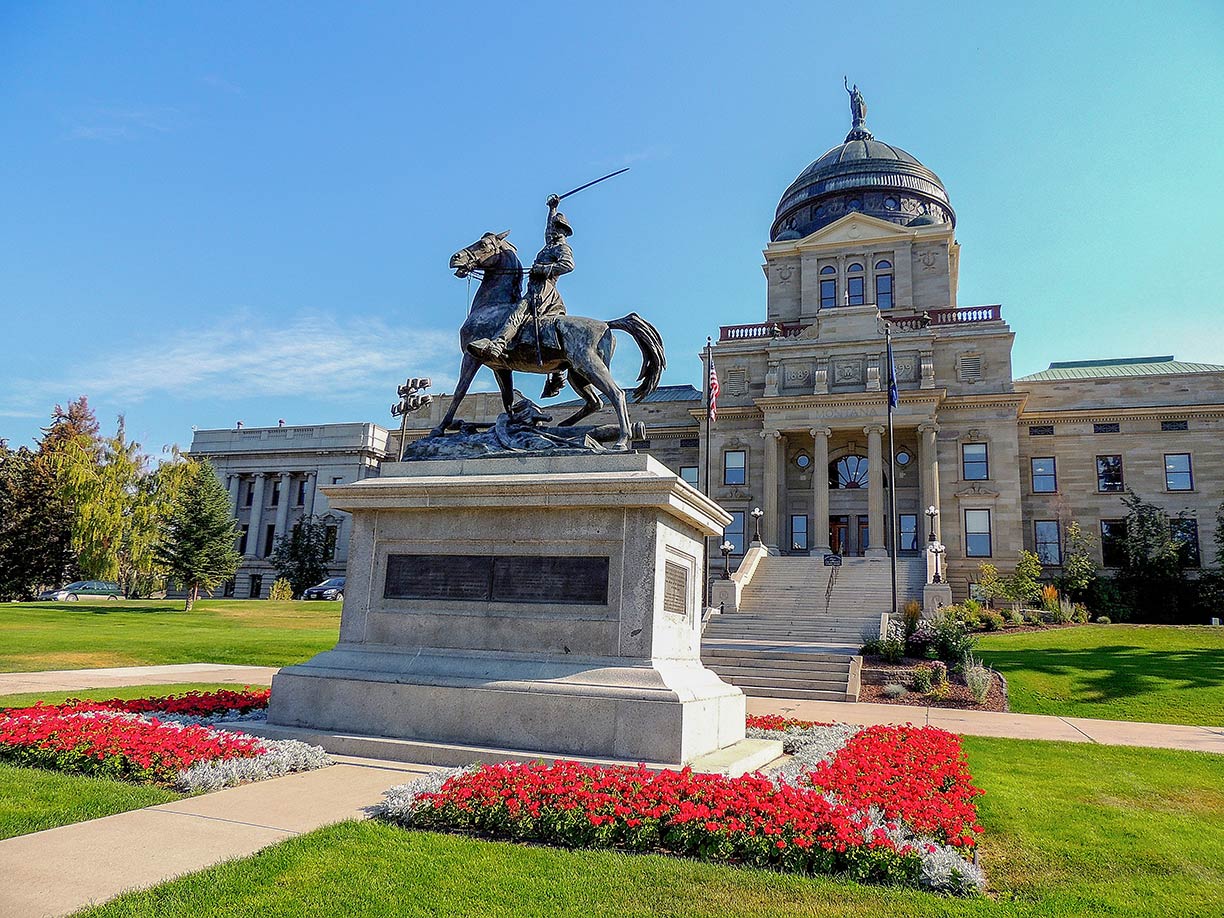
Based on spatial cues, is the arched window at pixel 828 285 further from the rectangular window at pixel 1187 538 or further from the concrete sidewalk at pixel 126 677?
the concrete sidewalk at pixel 126 677

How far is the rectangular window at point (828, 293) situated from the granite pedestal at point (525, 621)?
160 ft

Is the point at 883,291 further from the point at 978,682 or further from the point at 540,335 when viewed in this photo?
the point at 540,335

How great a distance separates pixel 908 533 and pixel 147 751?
4452cm

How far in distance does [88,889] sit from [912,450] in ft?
160

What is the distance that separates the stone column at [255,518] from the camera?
70250 mm

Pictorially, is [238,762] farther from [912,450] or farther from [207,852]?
[912,450]

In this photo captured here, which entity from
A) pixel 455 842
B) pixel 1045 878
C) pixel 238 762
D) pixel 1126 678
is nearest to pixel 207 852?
pixel 455 842

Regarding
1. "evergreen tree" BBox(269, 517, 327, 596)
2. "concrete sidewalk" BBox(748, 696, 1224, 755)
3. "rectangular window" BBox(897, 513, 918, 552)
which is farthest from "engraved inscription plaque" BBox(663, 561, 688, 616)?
"evergreen tree" BBox(269, 517, 327, 596)

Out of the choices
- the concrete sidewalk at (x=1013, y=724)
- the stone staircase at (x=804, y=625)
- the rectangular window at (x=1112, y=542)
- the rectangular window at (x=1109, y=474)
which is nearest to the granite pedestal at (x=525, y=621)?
the concrete sidewalk at (x=1013, y=724)

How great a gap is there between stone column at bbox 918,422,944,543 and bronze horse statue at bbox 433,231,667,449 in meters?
37.9

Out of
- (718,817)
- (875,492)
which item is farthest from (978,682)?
(875,492)

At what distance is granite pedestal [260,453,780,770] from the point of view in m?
8.14

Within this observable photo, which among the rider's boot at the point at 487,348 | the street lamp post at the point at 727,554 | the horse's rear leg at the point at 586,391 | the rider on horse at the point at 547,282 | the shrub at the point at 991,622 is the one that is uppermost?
the rider on horse at the point at 547,282

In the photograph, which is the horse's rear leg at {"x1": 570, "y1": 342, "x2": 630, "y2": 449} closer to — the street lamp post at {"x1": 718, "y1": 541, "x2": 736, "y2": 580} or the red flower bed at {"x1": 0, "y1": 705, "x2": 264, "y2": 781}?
the red flower bed at {"x1": 0, "y1": 705, "x2": 264, "y2": 781}
